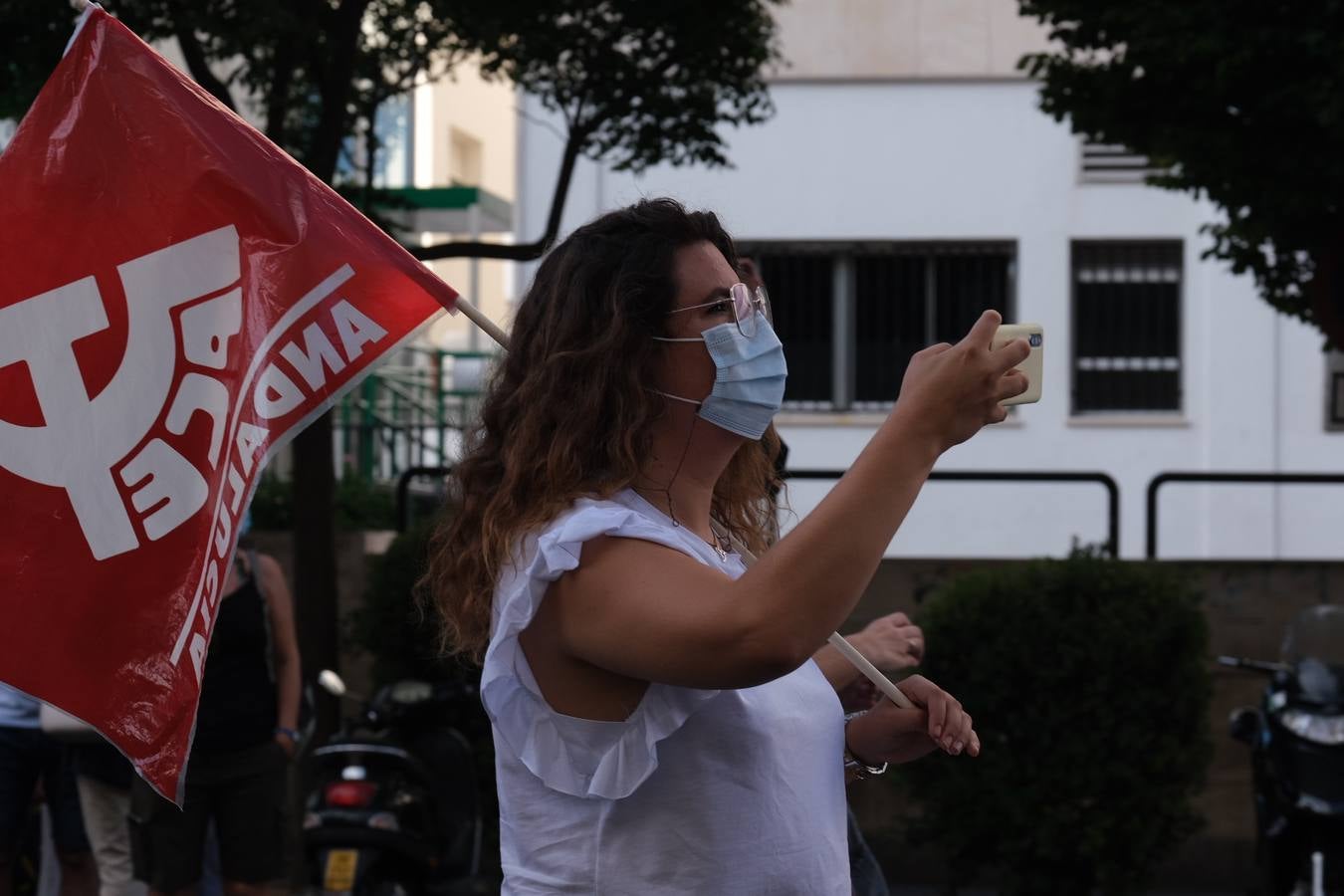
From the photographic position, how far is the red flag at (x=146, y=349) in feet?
8.56

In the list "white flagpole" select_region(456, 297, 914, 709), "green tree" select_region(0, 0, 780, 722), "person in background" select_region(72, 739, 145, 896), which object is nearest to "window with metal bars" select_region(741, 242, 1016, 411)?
"green tree" select_region(0, 0, 780, 722)

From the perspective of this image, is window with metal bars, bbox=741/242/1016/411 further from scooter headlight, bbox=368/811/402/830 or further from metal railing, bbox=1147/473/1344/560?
scooter headlight, bbox=368/811/402/830

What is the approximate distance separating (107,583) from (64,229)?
1.84 ft

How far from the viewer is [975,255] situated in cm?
1627

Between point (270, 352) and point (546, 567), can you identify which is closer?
point (546, 567)

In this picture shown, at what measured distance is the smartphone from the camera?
209 centimetres

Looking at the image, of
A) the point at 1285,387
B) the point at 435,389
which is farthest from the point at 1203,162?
the point at 435,389

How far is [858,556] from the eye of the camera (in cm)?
186

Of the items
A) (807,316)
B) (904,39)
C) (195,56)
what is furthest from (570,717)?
(904,39)

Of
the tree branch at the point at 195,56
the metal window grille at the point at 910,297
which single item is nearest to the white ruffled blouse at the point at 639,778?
the tree branch at the point at 195,56

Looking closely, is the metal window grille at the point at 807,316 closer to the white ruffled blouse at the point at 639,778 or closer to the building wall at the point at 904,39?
the building wall at the point at 904,39

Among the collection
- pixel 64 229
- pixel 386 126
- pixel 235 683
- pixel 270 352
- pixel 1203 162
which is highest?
pixel 386 126

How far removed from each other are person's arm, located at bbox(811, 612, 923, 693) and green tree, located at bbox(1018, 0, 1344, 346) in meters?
4.63

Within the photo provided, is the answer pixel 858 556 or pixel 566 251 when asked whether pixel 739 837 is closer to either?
pixel 858 556
